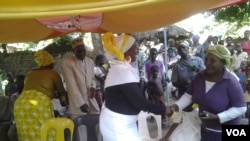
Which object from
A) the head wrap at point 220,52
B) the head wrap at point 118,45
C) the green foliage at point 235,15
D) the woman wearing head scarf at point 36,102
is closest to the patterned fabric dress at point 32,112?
the woman wearing head scarf at point 36,102

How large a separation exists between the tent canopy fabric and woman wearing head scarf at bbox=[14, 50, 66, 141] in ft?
2.30

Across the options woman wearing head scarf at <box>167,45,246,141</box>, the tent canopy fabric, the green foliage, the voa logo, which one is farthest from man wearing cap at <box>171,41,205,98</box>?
the green foliage

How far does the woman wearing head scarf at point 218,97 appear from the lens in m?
3.07

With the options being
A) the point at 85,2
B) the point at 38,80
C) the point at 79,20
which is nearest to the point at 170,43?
the point at 79,20

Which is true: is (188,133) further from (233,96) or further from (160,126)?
(160,126)

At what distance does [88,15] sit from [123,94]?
2321 millimetres

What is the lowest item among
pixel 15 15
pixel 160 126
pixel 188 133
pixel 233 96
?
pixel 160 126

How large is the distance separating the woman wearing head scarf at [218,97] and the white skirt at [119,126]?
0.62m

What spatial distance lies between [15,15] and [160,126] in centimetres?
333

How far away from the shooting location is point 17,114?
4371mm

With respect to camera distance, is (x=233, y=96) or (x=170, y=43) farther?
(x=170, y=43)

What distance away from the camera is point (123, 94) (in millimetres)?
3121

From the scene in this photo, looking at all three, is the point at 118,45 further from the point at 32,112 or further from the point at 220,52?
the point at 32,112

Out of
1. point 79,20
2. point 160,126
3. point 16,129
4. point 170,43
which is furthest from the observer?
point 170,43
